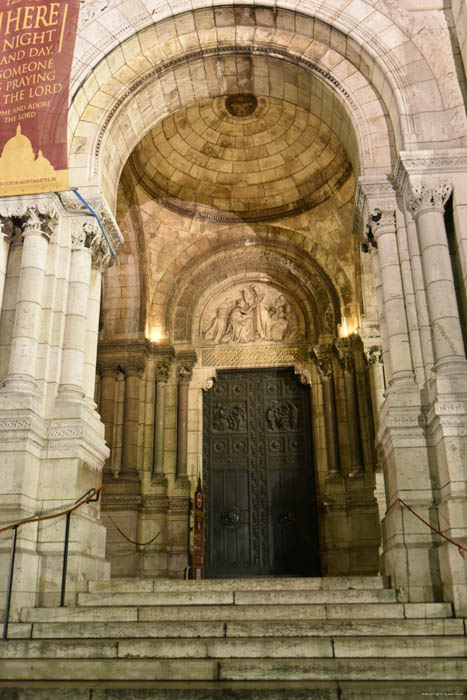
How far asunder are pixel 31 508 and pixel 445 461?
459cm

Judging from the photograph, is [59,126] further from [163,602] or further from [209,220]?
[209,220]

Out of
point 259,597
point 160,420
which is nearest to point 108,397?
point 160,420

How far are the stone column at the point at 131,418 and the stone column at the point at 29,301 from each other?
526cm

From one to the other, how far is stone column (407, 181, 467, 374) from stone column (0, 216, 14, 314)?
5.19 metres

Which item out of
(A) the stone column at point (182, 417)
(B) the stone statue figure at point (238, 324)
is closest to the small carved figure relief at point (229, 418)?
(A) the stone column at point (182, 417)

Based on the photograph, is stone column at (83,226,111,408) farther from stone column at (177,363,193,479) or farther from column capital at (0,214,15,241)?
stone column at (177,363,193,479)

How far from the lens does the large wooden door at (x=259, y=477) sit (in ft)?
40.4

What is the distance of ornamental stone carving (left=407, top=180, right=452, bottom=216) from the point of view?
7664mm

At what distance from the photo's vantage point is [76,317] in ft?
26.2

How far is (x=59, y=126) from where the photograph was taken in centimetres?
771

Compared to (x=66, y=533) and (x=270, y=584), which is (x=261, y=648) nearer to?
(x=270, y=584)

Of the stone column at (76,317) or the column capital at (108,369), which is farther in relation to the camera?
the column capital at (108,369)

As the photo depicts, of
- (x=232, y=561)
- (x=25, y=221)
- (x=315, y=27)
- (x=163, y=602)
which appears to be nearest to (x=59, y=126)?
(x=25, y=221)

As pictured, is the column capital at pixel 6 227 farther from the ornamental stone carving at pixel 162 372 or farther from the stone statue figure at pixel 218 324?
the stone statue figure at pixel 218 324
